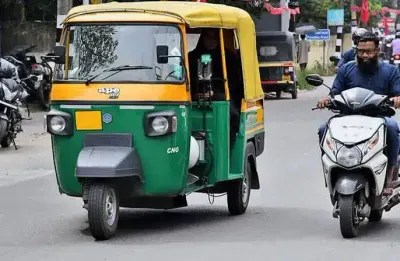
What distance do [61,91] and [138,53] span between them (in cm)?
75

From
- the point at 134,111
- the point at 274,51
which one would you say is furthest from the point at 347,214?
the point at 274,51

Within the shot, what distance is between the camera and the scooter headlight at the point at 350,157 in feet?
27.6

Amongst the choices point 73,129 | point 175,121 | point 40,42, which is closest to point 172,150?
point 175,121

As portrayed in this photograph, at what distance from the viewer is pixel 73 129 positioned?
8.87m


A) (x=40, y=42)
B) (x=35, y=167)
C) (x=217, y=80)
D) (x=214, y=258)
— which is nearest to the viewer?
(x=214, y=258)

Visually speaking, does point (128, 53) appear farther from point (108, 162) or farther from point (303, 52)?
point (303, 52)

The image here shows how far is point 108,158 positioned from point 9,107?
8.64m

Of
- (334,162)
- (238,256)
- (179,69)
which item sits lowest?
(238,256)

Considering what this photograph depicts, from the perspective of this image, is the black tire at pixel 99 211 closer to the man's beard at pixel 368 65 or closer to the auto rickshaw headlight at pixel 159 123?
the auto rickshaw headlight at pixel 159 123

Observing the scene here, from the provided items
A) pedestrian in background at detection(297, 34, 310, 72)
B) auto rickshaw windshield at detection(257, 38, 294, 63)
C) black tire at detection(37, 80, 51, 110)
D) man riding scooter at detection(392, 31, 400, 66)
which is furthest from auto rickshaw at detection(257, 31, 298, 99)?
pedestrian in background at detection(297, 34, 310, 72)

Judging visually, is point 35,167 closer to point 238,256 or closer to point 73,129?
point 73,129

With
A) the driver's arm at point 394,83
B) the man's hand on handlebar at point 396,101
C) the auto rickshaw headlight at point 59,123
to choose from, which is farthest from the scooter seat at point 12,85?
the man's hand on handlebar at point 396,101

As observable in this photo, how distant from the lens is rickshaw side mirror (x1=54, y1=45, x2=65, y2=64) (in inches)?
362

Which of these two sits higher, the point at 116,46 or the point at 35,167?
the point at 116,46
